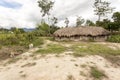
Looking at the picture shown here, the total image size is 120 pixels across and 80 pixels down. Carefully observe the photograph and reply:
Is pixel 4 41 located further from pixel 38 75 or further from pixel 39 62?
pixel 38 75

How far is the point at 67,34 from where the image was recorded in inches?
1704

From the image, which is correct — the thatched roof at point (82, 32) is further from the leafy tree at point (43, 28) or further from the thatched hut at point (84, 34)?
the leafy tree at point (43, 28)

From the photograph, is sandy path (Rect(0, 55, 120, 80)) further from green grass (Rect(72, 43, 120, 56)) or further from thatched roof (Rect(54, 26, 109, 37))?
thatched roof (Rect(54, 26, 109, 37))

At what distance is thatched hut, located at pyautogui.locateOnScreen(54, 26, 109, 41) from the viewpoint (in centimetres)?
4241

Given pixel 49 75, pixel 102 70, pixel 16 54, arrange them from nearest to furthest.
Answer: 1. pixel 49 75
2. pixel 102 70
3. pixel 16 54

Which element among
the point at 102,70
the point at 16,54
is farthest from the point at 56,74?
the point at 16,54

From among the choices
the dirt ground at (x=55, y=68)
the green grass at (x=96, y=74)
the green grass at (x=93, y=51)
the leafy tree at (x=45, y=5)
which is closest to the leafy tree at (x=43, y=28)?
the leafy tree at (x=45, y=5)

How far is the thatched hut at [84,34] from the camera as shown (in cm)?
4241

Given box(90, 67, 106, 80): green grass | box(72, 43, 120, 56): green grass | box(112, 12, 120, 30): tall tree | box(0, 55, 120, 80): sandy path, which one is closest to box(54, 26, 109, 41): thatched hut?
box(112, 12, 120, 30): tall tree

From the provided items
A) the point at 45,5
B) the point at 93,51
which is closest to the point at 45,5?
the point at 45,5

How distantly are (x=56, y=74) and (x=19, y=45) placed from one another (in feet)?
63.0

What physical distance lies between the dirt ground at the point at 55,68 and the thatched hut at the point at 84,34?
60.7ft

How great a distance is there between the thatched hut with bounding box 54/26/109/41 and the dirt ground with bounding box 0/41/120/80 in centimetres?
1851

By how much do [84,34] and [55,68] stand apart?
2423 centimetres
